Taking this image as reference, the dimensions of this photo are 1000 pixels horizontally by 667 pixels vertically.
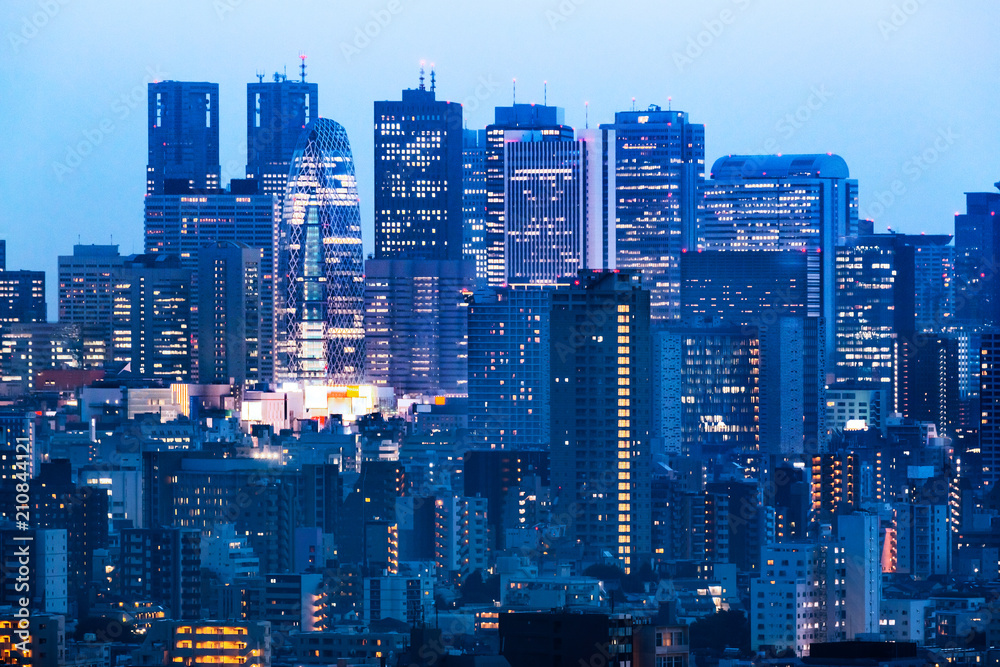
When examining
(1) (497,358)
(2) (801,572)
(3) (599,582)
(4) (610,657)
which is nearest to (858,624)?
(2) (801,572)

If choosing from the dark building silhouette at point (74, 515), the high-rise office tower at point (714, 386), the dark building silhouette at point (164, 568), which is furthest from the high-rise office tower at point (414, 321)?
the dark building silhouette at point (164, 568)

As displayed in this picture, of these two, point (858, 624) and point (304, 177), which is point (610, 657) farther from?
point (304, 177)

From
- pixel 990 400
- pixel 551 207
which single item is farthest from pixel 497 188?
pixel 990 400

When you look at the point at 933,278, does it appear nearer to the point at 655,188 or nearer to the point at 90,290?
the point at 655,188

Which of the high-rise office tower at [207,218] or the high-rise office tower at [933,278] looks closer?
the high-rise office tower at [933,278]

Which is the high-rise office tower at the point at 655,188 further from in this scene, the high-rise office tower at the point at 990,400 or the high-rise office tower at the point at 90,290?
the high-rise office tower at the point at 990,400

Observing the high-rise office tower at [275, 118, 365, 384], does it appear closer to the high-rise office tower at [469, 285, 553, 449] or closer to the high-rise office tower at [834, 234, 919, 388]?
the high-rise office tower at [469, 285, 553, 449]
